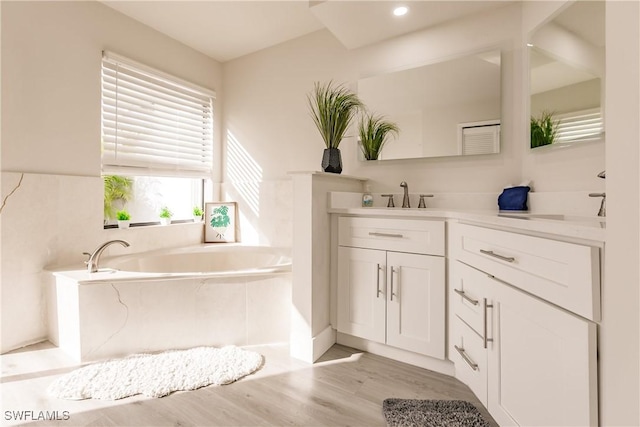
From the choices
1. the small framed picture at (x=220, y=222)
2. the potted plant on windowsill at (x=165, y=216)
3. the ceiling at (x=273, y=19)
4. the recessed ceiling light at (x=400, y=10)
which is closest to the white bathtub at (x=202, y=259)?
the small framed picture at (x=220, y=222)

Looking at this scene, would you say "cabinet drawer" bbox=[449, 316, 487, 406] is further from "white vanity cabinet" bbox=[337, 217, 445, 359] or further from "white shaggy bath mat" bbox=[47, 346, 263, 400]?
"white shaggy bath mat" bbox=[47, 346, 263, 400]

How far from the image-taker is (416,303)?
5.80 ft

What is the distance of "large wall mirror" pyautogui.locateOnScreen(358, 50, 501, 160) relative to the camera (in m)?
2.09

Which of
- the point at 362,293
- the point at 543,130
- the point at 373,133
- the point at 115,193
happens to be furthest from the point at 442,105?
the point at 115,193

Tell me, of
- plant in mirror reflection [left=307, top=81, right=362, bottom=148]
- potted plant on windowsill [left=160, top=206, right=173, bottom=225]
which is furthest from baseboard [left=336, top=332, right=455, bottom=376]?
potted plant on windowsill [left=160, top=206, right=173, bottom=225]

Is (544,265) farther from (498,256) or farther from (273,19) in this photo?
(273,19)

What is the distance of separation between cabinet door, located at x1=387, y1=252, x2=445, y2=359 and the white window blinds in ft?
7.70

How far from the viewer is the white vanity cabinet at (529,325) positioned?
2.72 feet

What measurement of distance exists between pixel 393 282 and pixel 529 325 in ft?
2.77

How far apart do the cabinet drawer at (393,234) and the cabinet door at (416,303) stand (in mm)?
52

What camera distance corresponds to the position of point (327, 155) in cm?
222

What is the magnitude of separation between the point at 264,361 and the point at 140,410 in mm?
668

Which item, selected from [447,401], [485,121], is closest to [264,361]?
[447,401]

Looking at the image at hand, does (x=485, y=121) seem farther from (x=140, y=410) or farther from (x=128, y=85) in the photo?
(x=128, y=85)
